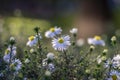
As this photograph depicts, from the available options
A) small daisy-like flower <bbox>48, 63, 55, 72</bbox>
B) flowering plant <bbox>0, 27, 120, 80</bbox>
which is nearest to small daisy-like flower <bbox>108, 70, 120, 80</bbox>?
flowering plant <bbox>0, 27, 120, 80</bbox>

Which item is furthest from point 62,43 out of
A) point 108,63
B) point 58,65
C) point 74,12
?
point 74,12

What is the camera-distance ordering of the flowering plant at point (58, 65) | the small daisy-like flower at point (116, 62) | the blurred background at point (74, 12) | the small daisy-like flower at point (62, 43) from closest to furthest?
the flowering plant at point (58, 65), the small daisy-like flower at point (116, 62), the small daisy-like flower at point (62, 43), the blurred background at point (74, 12)

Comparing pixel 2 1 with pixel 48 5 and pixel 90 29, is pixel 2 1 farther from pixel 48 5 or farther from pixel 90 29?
pixel 90 29

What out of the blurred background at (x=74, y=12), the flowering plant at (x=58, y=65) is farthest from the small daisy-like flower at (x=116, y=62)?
the blurred background at (x=74, y=12)

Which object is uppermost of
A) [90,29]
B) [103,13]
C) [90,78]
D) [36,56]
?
[103,13]

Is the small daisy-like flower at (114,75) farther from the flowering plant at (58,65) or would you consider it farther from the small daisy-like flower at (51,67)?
the small daisy-like flower at (51,67)

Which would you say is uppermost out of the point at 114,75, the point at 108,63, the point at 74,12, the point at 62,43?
the point at 74,12

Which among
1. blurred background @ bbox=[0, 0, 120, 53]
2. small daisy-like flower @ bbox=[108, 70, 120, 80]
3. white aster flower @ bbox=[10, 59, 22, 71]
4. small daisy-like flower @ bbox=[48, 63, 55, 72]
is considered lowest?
small daisy-like flower @ bbox=[108, 70, 120, 80]

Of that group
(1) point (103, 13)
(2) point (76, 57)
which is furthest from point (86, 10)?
(2) point (76, 57)

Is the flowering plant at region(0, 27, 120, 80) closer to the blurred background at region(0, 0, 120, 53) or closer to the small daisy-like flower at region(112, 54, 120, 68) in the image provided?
the small daisy-like flower at region(112, 54, 120, 68)

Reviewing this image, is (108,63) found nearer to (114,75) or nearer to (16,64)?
(114,75)

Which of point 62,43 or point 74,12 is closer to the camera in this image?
point 62,43
